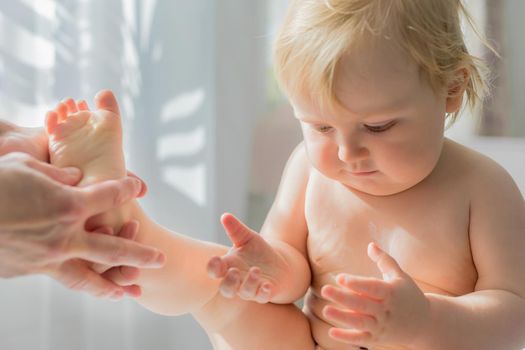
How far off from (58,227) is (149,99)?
2.72 feet

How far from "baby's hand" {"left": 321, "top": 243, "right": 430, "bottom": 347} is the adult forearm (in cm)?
4

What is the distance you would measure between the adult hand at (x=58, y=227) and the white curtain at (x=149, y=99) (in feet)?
1.91

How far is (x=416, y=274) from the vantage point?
3.12 ft

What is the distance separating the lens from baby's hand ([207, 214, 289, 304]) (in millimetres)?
876

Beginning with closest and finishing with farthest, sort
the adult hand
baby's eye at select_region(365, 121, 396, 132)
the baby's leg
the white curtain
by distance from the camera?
the adult hand < baby's eye at select_region(365, 121, 396, 132) < the baby's leg < the white curtain

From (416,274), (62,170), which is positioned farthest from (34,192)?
(416,274)

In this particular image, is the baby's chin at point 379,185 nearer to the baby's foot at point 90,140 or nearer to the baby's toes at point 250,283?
the baby's toes at point 250,283

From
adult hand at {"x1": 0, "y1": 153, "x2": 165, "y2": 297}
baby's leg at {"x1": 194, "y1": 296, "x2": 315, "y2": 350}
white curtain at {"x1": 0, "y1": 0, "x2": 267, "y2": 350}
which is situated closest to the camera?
adult hand at {"x1": 0, "y1": 153, "x2": 165, "y2": 297}

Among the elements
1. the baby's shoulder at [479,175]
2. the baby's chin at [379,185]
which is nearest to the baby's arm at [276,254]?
the baby's chin at [379,185]

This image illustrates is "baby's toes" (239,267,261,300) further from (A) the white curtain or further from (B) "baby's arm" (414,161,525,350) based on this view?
(A) the white curtain

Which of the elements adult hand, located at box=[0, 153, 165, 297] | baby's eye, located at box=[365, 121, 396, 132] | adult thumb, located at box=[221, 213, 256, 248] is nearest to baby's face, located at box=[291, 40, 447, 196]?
baby's eye, located at box=[365, 121, 396, 132]

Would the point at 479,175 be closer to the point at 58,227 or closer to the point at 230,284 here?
the point at 230,284

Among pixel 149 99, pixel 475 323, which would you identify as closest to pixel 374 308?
pixel 475 323

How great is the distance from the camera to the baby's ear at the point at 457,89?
2.97ft
